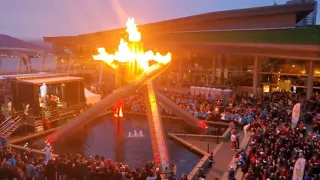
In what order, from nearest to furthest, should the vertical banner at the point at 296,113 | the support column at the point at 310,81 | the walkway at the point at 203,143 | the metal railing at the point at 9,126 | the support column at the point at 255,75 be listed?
the vertical banner at the point at 296,113 < the walkway at the point at 203,143 < the metal railing at the point at 9,126 < the support column at the point at 310,81 < the support column at the point at 255,75

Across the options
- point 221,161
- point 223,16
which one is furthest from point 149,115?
point 223,16

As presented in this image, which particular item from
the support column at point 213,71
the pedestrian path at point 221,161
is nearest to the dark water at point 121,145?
the pedestrian path at point 221,161

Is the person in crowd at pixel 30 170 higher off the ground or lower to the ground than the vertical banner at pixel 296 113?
lower

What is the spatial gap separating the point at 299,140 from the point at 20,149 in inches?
580

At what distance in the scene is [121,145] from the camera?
20.6 metres

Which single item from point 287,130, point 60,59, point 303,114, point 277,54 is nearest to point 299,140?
point 287,130

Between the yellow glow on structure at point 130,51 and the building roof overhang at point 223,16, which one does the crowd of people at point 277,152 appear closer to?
the yellow glow on structure at point 130,51

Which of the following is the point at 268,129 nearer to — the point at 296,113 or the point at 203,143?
the point at 296,113

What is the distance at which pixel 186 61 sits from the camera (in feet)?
134

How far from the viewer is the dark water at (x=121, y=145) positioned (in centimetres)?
1816

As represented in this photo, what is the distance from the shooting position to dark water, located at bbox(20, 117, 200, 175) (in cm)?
1816

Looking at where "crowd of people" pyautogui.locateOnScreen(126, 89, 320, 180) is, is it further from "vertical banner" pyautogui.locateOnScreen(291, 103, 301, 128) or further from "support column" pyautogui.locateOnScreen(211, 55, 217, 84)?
"support column" pyautogui.locateOnScreen(211, 55, 217, 84)

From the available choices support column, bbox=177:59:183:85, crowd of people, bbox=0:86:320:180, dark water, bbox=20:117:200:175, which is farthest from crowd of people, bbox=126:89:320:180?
support column, bbox=177:59:183:85

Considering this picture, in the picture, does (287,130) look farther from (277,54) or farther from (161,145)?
(277,54)
